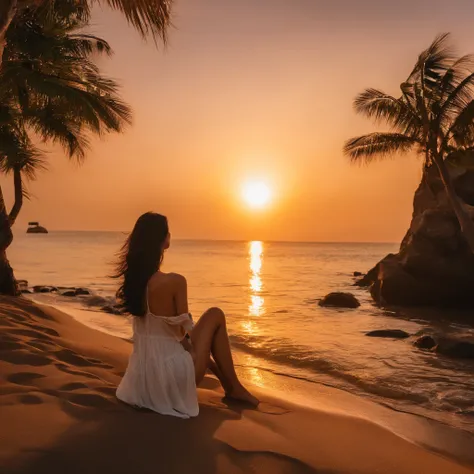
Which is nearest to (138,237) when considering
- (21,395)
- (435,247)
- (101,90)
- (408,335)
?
(21,395)

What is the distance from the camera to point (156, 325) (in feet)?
14.0

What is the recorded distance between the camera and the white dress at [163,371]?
166 inches

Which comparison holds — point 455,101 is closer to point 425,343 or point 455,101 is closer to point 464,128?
point 464,128

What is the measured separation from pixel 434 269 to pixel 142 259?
63.3ft

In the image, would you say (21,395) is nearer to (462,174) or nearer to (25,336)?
(25,336)

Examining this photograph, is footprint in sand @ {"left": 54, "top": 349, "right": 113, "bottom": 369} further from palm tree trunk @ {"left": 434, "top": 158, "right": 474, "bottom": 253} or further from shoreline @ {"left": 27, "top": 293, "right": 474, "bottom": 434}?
palm tree trunk @ {"left": 434, "top": 158, "right": 474, "bottom": 253}

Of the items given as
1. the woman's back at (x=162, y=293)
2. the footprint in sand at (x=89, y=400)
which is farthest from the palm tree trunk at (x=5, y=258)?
the woman's back at (x=162, y=293)

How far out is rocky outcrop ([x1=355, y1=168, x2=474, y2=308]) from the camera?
20.9 metres

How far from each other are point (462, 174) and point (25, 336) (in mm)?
21844

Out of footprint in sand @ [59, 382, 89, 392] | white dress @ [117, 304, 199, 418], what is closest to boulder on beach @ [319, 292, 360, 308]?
footprint in sand @ [59, 382, 89, 392]

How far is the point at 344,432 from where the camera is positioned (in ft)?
15.7

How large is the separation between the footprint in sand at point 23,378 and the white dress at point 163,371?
41.8 inches

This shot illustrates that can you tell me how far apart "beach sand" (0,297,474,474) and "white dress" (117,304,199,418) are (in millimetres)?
123

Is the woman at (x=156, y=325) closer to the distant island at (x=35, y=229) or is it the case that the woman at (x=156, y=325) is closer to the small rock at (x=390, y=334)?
the small rock at (x=390, y=334)
